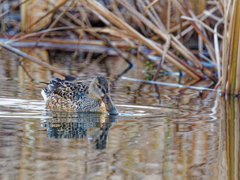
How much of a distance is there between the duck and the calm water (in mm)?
162

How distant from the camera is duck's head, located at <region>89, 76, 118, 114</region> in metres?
5.27

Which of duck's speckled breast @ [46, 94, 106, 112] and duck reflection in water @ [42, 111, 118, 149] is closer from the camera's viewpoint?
duck reflection in water @ [42, 111, 118, 149]

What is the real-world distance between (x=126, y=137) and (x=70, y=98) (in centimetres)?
169

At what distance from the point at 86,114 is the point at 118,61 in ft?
16.8

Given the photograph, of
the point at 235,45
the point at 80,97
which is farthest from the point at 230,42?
the point at 80,97

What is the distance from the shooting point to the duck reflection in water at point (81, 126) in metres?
4.14

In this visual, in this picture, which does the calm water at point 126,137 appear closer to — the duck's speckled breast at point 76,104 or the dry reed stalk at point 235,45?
the duck's speckled breast at point 76,104

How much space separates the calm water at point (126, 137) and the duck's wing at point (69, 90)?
0.26m

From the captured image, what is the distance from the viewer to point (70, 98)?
5.70 meters

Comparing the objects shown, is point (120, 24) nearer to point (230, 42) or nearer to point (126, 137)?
point (230, 42)

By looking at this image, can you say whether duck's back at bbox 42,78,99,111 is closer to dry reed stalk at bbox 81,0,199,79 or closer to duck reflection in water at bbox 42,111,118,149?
duck reflection in water at bbox 42,111,118,149

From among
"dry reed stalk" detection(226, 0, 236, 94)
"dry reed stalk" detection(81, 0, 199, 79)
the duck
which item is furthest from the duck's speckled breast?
"dry reed stalk" detection(226, 0, 236, 94)

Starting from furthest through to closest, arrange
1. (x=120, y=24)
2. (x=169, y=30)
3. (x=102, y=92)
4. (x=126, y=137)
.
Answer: (x=169, y=30)
(x=120, y=24)
(x=102, y=92)
(x=126, y=137)

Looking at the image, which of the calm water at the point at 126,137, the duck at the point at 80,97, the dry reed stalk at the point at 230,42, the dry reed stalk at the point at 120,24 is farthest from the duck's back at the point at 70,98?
the dry reed stalk at the point at 230,42
